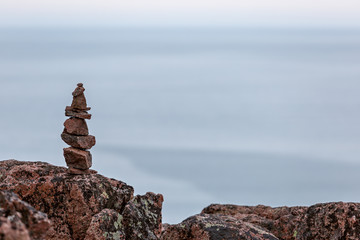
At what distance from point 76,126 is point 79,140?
28.3 inches

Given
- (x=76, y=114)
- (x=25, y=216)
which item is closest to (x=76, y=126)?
(x=76, y=114)

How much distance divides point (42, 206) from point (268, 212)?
61.7 ft

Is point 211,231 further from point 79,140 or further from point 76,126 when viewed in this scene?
point 76,126

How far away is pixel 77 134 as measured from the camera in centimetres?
2759

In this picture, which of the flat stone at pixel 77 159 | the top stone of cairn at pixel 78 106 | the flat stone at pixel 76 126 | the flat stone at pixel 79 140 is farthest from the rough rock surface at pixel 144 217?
the top stone of cairn at pixel 78 106

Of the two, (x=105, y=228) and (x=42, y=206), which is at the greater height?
(x=42, y=206)

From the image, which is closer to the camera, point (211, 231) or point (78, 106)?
point (211, 231)

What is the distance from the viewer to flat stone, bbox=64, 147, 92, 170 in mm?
26984

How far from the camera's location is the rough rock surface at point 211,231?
17.3 metres

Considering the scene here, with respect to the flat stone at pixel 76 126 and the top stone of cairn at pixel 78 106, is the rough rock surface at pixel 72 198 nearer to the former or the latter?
the flat stone at pixel 76 126

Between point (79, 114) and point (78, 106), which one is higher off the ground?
point (78, 106)

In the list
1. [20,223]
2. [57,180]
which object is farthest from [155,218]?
[20,223]

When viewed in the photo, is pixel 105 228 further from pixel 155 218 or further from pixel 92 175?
pixel 92 175

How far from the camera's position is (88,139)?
90.9ft
